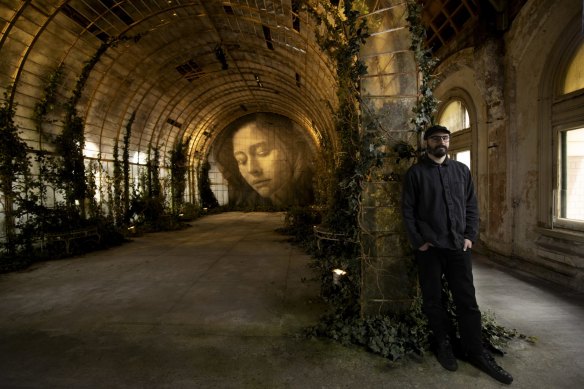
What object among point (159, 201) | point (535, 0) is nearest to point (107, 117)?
point (159, 201)

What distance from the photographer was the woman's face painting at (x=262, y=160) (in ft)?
67.9

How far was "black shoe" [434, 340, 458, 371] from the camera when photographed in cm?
312

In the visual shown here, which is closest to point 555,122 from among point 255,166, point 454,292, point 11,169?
point 454,292

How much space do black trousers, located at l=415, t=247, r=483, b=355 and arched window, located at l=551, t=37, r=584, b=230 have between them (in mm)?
3954

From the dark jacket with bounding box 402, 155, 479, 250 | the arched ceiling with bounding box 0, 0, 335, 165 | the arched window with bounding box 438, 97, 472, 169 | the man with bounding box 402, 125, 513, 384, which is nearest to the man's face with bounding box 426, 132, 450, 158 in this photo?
the man with bounding box 402, 125, 513, 384

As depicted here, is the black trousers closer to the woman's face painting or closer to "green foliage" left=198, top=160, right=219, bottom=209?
the woman's face painting

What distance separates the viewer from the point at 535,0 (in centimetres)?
604

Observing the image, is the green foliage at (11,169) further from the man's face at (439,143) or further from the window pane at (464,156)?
the window pane at (464,156)

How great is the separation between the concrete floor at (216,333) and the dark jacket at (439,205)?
1336 mm

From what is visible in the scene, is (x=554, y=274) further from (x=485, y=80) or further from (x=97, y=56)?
(x=97, y=56)

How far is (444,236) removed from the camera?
10.4ft

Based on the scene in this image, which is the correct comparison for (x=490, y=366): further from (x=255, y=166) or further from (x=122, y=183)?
(x=255, y=166)

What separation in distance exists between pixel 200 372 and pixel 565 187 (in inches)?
270

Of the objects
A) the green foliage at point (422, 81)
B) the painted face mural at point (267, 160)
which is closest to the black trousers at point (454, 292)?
the green foliage at point (422, 81)
